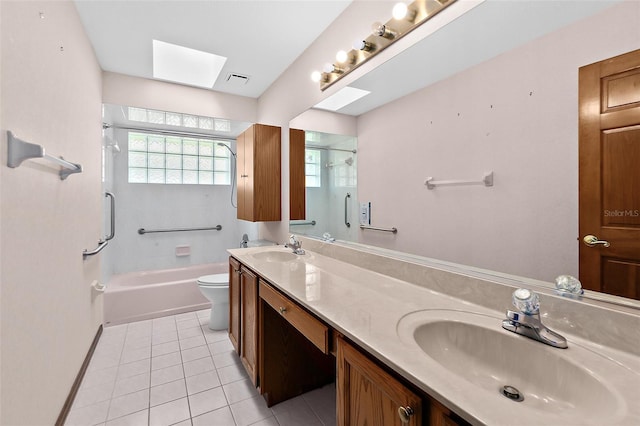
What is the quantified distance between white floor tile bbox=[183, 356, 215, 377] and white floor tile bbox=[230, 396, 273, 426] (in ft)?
1.55

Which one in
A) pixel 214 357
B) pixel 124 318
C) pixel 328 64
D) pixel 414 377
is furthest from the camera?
pixel 124 318

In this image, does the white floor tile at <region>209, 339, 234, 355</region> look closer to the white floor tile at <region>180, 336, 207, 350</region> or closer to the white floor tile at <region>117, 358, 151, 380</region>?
the white floor tile at <region>180, 336, 207, 350</region>

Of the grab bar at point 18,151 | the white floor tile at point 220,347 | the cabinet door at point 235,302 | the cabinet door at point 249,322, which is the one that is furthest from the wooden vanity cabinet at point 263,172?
the grab bar at point 18,151

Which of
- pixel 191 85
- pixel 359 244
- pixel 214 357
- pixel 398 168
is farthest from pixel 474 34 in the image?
pixel 191 85

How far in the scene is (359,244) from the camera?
1730 mm

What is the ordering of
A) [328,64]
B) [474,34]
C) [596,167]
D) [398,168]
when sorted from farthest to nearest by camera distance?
[328,64], [398,168], [474,34], [596,167]

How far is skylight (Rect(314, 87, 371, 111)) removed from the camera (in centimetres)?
169

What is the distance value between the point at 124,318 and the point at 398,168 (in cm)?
292

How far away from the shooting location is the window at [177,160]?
352cm

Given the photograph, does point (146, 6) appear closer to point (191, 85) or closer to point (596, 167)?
point (191, 85)

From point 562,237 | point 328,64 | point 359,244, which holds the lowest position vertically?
point 359,244

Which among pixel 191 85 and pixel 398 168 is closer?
pixel 398 168

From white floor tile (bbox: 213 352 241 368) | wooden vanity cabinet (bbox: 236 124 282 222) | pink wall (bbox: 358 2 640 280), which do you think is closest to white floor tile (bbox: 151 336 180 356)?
white floor tile (bbox: 213 352 241 368)

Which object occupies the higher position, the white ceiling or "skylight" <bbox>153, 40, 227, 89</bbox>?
"skylight" <bbox>153, 40, 227, 89</bbox>
